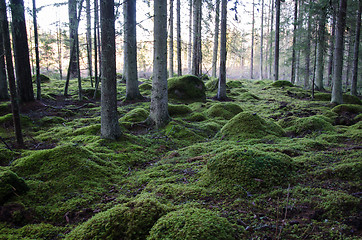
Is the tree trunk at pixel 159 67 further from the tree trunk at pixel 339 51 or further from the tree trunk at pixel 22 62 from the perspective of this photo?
the tree trunk at pixel 339 51

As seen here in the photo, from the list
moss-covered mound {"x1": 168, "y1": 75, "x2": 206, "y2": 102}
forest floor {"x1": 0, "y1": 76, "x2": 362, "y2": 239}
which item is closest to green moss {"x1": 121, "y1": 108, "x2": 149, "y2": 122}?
forest floor {"x1": 0, "y1": 76, "x2": 362, "y2": 239}

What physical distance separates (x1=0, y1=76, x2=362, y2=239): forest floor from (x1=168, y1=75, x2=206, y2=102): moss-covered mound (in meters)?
6.55

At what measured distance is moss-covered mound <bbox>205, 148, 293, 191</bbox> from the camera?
335 centimetres

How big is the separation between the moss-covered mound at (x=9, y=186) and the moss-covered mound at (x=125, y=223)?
5.12ft

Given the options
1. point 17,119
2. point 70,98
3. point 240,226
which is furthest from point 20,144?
point 70,98

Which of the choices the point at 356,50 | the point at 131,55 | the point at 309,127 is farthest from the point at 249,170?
the point at 356,50

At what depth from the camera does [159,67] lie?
7.45 metres

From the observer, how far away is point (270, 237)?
225 centimetres

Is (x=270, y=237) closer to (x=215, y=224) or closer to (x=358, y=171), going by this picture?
(x=215, y=224)

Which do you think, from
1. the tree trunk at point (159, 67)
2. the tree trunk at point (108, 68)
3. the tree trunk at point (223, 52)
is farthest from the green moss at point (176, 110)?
the tree trunk at point (223, 52)

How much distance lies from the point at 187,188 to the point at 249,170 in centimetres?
102

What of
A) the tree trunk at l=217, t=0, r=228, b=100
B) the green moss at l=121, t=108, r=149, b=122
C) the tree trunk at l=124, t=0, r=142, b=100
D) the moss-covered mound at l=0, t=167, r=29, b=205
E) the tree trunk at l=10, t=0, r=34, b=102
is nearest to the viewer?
the moss-covered mound at l=0, t=167, r=29, b=205

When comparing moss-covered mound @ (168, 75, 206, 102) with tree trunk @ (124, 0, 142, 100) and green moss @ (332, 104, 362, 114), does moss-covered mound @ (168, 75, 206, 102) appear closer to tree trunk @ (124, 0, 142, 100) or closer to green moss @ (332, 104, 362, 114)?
tree trunk @ (124, 0, 142, 100)

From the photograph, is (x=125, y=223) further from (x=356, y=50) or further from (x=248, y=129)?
(x=356, y=50)
